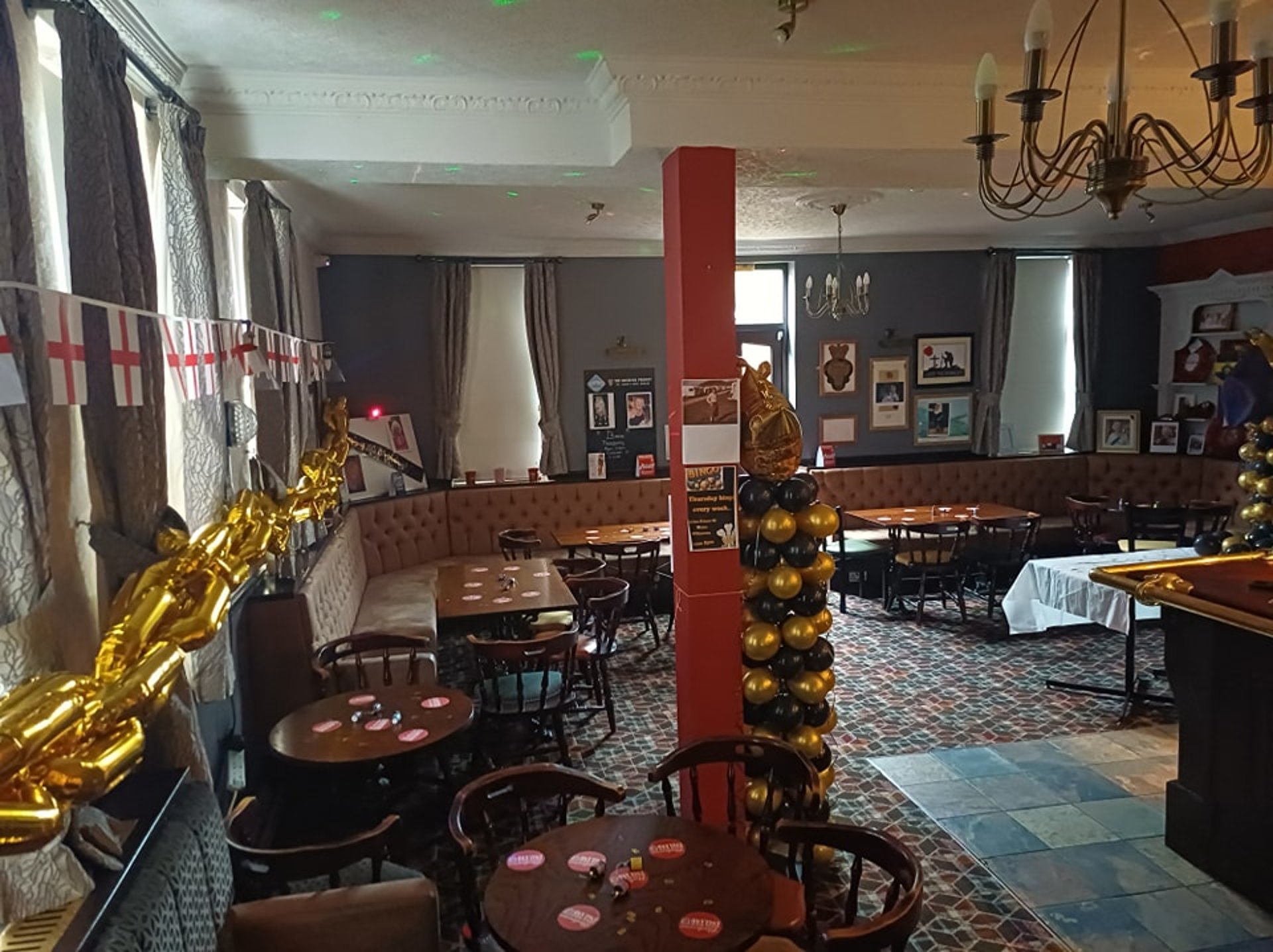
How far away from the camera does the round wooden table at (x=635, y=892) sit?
7.16 feet

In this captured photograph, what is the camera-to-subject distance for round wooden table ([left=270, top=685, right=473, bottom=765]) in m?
3.42

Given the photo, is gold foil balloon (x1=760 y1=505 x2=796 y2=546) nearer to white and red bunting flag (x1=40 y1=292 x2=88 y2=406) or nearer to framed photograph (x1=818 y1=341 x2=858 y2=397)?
white and red bunting flag (x1=40 y1=292 x2=88 y2=406)

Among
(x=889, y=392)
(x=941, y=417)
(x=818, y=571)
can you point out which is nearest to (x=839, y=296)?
(x=889, y=392)

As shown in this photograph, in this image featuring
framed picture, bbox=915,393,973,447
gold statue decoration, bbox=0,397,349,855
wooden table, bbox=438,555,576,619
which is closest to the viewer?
gold statue decoration, bbox=0,397,349,855

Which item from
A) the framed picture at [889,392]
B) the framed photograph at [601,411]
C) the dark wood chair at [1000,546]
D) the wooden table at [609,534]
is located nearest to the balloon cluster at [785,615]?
the wooden table at [609,534]

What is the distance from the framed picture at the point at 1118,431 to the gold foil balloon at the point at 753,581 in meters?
6.81

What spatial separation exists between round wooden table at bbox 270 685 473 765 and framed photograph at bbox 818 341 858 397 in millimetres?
5899

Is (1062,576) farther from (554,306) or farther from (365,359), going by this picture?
(365,359)

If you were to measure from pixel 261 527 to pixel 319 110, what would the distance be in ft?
6.20

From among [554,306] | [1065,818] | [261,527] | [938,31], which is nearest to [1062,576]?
[1065,818]

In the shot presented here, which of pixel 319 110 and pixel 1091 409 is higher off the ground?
pixel 319 110

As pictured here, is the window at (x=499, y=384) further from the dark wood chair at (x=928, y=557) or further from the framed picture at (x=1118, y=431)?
the framed picture at (x=1118, y=431)

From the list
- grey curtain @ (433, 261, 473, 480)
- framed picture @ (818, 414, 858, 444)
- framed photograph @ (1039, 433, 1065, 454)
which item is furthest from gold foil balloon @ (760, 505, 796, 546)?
framed photograph @ (1039, 433, 1065, 454)

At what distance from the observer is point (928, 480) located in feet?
29.0
